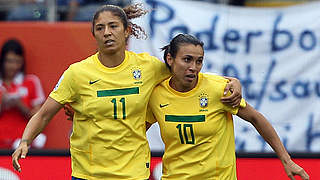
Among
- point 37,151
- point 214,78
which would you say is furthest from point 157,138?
point 214,78

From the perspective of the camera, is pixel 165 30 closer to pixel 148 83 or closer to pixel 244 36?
pixel 244 36

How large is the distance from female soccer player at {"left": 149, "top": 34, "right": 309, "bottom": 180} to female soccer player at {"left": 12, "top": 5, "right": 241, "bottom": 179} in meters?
0.19

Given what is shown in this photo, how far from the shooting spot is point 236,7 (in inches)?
332

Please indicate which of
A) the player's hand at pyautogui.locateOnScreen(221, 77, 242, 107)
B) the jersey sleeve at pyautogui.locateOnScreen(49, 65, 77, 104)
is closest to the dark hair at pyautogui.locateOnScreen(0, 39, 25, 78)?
the jersey sleeve at pyautogui.locateOnScreen(49, 65, 77, 104)

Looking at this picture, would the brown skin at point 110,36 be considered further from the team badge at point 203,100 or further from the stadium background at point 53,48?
the stadium background at point 53,48

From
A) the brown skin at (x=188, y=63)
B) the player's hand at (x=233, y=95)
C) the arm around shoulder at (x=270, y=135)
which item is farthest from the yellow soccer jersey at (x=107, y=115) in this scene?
the arm around shoulder at (x=270, y=135)

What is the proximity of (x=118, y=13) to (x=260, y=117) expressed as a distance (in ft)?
4.06

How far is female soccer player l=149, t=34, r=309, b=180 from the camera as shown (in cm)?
527

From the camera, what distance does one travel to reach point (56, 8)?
8609mm

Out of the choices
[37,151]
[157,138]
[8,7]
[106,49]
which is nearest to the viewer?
[106,49]

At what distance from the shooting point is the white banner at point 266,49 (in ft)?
27.4

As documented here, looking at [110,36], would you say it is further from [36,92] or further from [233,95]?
[36,92]

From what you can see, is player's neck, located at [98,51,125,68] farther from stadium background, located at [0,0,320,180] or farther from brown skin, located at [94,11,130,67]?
stadium background, located at [0,0,320,180]

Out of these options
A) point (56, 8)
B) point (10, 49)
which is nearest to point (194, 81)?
point (10, 49)
